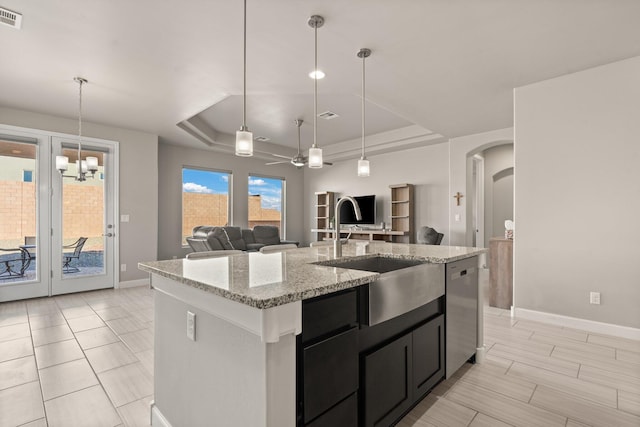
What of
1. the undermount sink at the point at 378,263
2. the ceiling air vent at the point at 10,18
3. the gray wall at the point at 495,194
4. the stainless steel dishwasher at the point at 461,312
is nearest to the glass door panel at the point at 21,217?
the ceiling air vent at the point at 10,18

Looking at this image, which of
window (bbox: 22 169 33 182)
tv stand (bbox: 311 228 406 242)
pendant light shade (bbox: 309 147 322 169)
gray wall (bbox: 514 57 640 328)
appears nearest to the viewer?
pendant light shade (bbox: 309 147 322 169)

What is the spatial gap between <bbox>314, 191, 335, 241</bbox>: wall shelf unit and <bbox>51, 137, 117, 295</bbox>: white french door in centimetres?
468

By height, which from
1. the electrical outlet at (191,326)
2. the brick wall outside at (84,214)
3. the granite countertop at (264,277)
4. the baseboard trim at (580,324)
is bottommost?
the baseboard trim at (580,324)

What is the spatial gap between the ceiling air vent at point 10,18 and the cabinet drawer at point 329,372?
10.4 feet

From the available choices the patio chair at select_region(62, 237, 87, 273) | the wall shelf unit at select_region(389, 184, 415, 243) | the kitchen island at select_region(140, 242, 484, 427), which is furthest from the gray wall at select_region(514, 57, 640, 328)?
the patio chair at select_region(62, 237, 87, 273)

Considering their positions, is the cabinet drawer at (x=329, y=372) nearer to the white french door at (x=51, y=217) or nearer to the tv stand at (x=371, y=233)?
the white french door at (x=51, y=217)

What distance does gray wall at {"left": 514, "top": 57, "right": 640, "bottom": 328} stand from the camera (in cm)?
299

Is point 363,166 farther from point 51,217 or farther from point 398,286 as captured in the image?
point 51,217

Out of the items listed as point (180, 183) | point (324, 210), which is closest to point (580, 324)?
point (324, 210)

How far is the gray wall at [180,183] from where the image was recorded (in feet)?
21.1

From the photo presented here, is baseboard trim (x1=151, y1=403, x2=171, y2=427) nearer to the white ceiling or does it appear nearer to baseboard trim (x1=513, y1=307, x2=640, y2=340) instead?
the white ceiling

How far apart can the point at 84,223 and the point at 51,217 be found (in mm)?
411

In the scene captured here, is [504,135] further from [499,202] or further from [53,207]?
[53,207]

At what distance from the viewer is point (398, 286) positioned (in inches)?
63.3
